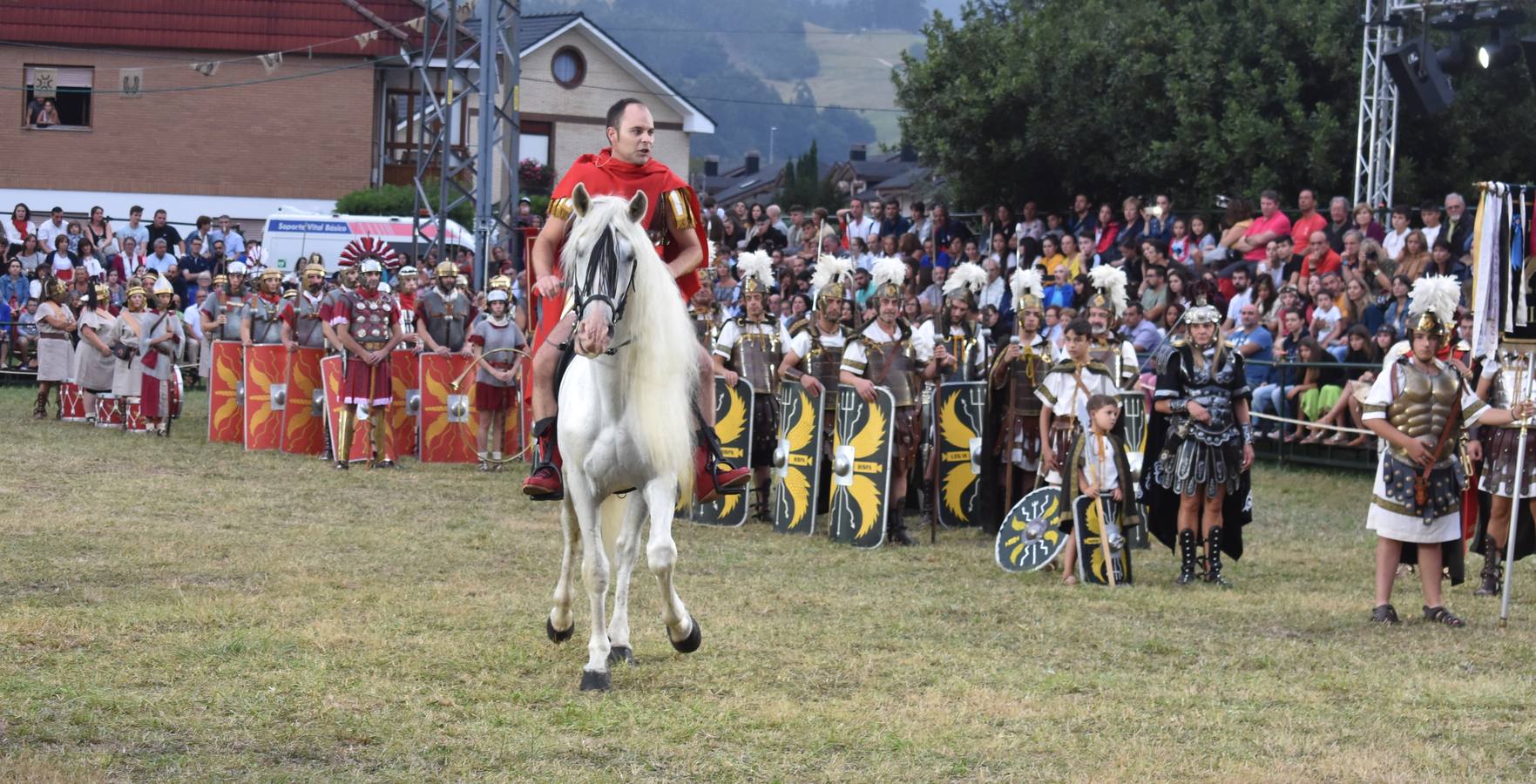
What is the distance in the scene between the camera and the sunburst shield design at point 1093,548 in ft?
38.8

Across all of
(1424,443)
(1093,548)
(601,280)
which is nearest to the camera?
(601,280)

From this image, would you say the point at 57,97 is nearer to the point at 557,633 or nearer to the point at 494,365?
the point at 494,365

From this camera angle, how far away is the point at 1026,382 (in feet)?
45.6

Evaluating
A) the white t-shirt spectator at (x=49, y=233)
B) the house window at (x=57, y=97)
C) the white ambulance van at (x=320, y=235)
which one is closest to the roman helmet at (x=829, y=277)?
the white t-shirt spectator at (x=49, y=233)

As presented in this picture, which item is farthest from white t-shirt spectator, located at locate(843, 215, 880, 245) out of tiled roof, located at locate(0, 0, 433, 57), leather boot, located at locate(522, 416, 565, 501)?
tiled roof, located at locate(0, 0, 433, 57)

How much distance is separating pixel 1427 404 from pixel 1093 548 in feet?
7.85

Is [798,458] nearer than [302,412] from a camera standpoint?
Yes

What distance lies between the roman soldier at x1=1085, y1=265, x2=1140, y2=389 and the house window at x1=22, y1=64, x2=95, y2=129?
32.9 metres

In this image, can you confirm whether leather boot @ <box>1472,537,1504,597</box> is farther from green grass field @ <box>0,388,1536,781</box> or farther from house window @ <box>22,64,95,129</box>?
house window @ <box>22,64,95,129</box>

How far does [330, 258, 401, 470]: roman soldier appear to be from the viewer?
17469mm

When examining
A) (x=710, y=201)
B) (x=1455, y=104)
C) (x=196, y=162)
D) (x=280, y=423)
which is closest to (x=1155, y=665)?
Answer: (x=280, y=423)

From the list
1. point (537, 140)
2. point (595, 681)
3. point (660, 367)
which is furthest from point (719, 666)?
point (537, 140)

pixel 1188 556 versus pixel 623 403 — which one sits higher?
pixel 623 403

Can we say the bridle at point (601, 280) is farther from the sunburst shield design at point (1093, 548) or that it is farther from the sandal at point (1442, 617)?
the sandal at point (1442, 617)
